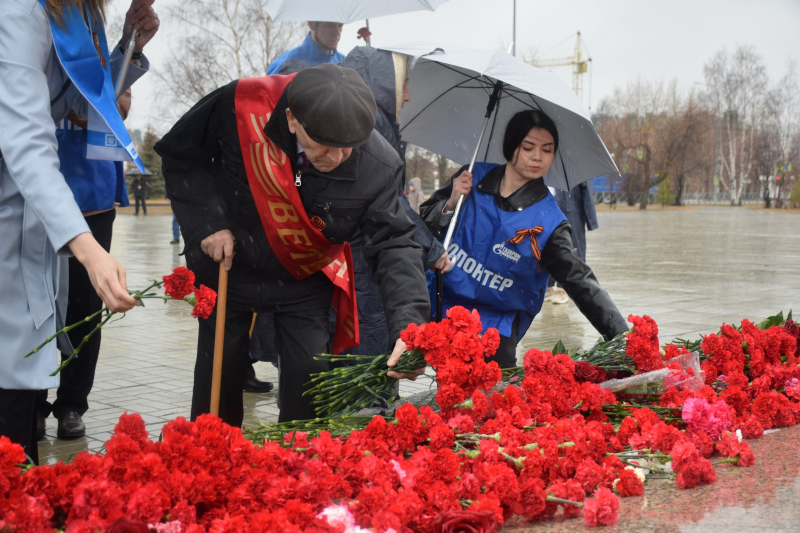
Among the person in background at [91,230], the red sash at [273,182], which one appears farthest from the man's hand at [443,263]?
the person in background at [91,230]

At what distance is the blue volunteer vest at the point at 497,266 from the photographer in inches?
156

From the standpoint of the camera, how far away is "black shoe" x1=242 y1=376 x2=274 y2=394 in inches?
199

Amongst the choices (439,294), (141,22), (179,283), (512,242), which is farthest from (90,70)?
(512,242)

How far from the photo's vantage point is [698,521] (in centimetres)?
206

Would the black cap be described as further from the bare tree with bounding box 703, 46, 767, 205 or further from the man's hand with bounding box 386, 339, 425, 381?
the bare tree with bounding box 703, 46, 767, 205

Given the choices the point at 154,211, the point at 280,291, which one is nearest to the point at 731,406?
the point at 280,291

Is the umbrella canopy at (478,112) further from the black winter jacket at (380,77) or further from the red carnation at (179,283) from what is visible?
the red carnation at (179,283)

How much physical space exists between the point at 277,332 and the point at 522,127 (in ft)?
5.77

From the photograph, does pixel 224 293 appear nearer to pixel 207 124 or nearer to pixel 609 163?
pixel 207 124

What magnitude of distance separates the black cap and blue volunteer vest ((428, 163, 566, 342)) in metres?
1.55

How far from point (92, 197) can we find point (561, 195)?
4585 millimetres

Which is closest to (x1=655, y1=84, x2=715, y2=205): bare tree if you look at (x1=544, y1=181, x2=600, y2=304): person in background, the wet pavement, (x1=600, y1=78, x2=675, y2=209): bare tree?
(x1=600, y1=78, x2=675, y2=209): bare tree

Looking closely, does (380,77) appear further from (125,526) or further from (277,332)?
(125,526)

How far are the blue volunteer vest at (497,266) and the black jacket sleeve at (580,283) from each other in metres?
0.05
